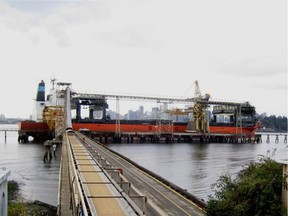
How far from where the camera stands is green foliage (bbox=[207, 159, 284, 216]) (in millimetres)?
13422

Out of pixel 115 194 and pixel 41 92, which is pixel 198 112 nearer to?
pixel 41 92

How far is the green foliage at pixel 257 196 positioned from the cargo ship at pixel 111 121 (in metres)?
71.8

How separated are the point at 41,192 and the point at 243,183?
18.6m

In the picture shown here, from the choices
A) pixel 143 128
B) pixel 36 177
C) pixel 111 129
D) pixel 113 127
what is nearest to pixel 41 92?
pixel 111 129

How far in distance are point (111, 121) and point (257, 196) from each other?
303ft

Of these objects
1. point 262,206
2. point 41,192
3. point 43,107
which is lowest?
point 41,192

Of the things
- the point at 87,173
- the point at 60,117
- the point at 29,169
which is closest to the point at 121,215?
the point at 87,173

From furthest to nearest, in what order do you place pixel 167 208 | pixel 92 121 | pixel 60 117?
pixel 92 121
pixel 60 117
pixel 167 208

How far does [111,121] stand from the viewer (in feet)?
346

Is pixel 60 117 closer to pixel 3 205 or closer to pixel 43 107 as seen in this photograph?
pixel 43 107

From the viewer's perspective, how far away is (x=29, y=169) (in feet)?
139

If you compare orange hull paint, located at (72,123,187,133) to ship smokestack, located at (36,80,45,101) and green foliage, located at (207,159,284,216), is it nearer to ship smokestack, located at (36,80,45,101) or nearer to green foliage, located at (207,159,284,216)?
ship smokestack, located at (36,80,45,101)

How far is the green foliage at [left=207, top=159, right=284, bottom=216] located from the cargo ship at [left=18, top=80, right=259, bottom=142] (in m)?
71.8

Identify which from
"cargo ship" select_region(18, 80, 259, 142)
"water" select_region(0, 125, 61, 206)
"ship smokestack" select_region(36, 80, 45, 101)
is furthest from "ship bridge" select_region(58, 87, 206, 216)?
"ship smokestack" select_region(36, 80, 45, 101)
